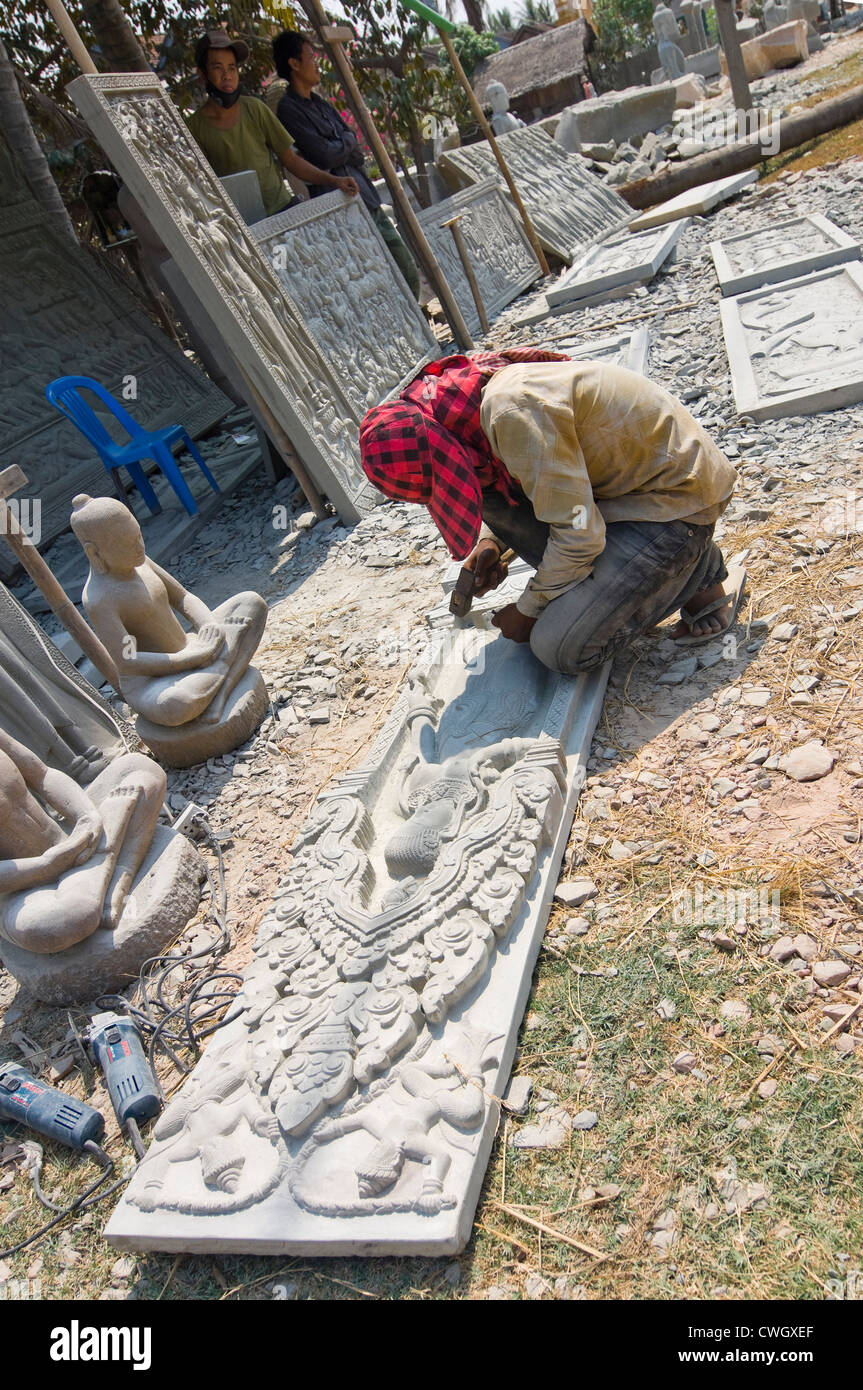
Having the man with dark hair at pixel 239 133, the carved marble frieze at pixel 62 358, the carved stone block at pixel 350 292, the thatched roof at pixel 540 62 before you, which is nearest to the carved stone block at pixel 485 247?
the carved stone block at pixel 350 292

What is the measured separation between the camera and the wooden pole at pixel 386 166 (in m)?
7.16

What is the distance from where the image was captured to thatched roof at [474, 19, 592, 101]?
978 inches

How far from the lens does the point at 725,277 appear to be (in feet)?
22.9

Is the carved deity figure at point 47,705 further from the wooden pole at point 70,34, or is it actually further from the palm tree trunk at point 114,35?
the palm tree trunk at point 114,35

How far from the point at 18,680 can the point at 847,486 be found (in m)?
3.67

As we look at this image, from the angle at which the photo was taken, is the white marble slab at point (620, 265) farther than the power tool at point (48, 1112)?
Yes

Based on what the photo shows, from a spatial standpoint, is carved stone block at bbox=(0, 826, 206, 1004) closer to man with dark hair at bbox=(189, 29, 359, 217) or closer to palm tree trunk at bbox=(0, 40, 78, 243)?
man with dark hair at bbox=(189, 29, 359, 217)

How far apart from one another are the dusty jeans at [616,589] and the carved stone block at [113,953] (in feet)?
5.29

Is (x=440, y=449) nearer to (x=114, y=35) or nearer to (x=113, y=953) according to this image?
(x=113, y=953)

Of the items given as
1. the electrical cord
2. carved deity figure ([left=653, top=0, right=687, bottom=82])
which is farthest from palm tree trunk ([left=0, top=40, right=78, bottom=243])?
carved deity figure ([left=653, top=0, right=687, bottom=82])

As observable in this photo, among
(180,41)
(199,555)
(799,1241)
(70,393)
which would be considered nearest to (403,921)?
(799,1241)

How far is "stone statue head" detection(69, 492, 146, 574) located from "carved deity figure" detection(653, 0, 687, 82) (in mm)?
22556

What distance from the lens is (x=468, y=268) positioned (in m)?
8.95

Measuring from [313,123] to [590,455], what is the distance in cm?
575
